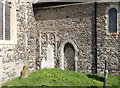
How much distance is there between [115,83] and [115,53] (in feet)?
6.48

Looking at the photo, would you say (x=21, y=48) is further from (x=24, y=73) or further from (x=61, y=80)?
(x=61, y=80)

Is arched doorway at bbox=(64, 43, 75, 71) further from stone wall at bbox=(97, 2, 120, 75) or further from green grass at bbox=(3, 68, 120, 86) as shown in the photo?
stone wall at bbox=(97, 2, 120, 75)

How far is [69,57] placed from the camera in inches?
448

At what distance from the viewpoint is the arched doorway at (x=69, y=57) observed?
37.0 ft

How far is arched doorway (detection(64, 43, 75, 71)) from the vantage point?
37.0 feet

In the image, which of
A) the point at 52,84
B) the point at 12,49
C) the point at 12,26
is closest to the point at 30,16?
the point at 12,26

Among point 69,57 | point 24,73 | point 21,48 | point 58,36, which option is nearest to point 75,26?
point 58,36

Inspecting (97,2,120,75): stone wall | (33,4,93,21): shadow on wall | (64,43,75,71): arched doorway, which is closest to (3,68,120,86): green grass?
(97,2,120,75): stone wall

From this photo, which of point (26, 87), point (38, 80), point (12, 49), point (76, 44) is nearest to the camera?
point (26, 87)

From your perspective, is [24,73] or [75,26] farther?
[75,26]

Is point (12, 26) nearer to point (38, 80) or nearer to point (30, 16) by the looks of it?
point (30, 16)

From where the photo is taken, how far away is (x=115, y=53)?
33.3ft

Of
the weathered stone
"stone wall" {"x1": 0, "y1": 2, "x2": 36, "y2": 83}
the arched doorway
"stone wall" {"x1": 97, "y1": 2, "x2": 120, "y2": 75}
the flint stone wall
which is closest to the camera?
"stone wall" {"x1": 0, "y1": 2, "x2": 36, "y2": 83}

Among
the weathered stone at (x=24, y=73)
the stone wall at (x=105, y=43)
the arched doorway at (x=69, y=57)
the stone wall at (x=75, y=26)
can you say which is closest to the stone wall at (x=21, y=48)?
the weathered stone at (x=24, y=73)
